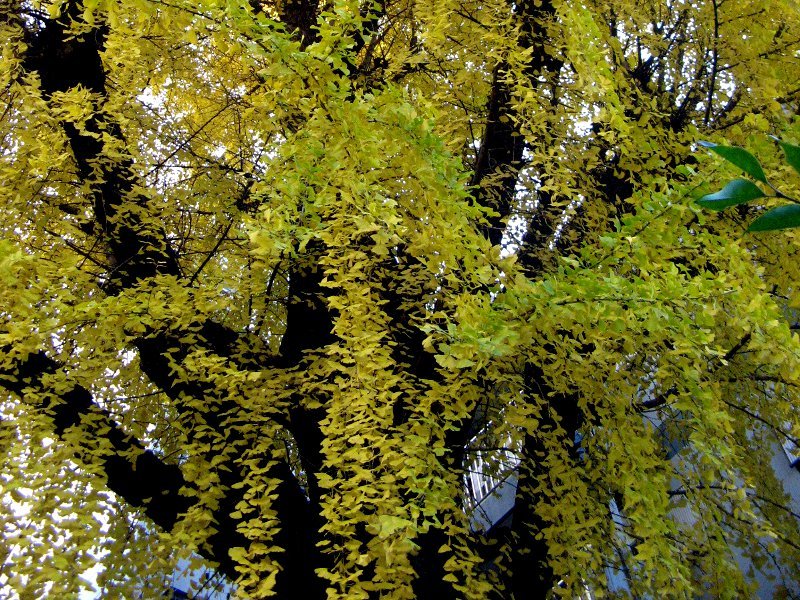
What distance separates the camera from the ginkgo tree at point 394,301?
8.56 ft

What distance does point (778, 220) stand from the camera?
69cm

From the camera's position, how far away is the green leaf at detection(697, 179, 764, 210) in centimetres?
66

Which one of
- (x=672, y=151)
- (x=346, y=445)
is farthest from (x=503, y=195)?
(x=346, y=445)

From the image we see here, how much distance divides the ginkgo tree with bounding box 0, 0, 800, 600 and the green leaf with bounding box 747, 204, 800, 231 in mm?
1436

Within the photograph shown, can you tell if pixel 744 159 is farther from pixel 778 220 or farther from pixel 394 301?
pixel 394 301

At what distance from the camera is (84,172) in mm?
3932

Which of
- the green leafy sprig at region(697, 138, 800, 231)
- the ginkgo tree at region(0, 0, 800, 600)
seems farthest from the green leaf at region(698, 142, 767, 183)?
the ginkgo tree at region(0, 0, 800, 600)

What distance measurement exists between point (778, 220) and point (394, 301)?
341cm

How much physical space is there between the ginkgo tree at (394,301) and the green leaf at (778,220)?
1436 millimetres

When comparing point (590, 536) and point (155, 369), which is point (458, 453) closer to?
point (590, 536)

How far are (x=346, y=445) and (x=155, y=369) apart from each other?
1.47 metres

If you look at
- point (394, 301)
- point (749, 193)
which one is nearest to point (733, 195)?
point (749, 193)

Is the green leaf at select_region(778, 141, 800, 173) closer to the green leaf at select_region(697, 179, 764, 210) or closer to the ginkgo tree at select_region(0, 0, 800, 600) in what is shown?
the green leaf at select_region(697, 179, 764, 210)

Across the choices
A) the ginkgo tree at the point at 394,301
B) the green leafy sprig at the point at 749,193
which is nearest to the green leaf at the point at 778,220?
the green leafy sprig at the point at 749,193
